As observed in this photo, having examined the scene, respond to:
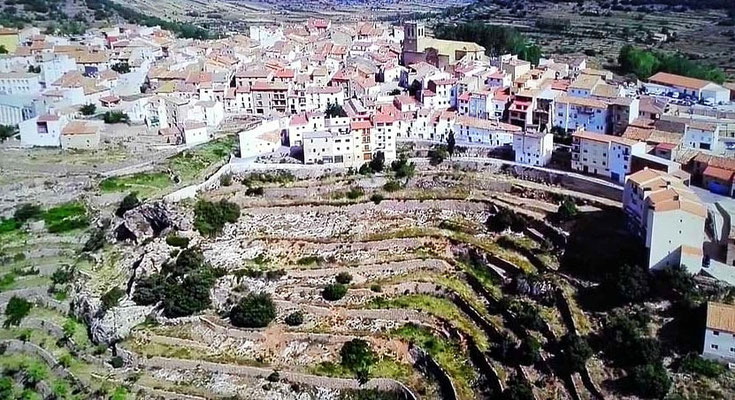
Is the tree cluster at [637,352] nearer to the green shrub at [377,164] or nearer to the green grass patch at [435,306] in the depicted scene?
the green grass patch at [435,306]

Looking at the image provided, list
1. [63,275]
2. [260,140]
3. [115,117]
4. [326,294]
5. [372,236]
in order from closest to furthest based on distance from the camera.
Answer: [326,294], [63,275], [372,236], [260,140], [115,117]

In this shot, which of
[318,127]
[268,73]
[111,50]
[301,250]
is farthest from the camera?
[111,50]

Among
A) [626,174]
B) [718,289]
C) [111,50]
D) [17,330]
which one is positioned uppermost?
[111,50]

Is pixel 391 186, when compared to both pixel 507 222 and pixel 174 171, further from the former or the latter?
pixel 174 171

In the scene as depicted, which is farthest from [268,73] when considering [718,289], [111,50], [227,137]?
[718,289]

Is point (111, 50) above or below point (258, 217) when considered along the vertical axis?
above

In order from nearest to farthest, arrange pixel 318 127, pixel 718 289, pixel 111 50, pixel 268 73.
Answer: pixel 718 289
pixel 318 127
pixel 268 73
pixel 111 50

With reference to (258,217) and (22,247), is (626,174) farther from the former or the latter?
(22,247)

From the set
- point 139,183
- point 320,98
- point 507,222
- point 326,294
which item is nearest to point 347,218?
point 326,294
